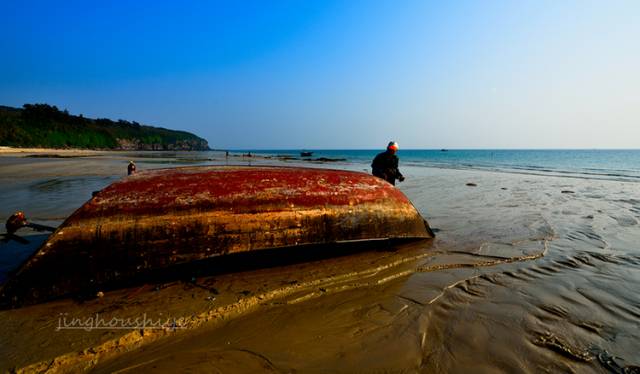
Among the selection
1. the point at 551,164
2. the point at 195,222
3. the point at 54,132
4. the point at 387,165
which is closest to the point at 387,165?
the point at 387,165

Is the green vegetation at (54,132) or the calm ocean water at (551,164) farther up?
the green vegetation at (54,132)

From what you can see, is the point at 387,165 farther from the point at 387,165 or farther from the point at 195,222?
the point at 195,222

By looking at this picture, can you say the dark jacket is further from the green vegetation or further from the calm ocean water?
the green vegetation

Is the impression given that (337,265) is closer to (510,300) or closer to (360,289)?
(360,289)

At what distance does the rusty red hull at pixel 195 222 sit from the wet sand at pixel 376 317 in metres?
0.33

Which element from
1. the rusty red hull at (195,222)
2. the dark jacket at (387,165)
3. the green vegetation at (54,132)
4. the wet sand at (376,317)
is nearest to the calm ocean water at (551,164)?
the dark jacket at (387,165)

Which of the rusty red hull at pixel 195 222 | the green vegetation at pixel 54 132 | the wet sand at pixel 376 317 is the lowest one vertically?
the wet sand at pixel 376 317

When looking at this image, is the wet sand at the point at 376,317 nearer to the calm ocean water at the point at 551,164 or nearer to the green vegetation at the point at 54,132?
the calm ocean water at the point at 551,164

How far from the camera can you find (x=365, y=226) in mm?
4879

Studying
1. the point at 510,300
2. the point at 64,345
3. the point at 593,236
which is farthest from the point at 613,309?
the point at 64,345

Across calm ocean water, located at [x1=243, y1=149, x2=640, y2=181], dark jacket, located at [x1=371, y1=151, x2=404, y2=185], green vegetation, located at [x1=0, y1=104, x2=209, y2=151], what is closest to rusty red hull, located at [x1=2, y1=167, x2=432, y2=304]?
dark jacket, located at [x1=371, y1=151, x2=404, y2=185]

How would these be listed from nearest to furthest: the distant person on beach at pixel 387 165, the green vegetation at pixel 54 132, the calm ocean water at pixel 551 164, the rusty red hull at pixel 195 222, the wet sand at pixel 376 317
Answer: the wet sand at pixel 376 317
the rusty red hull at pixel 195 222
the distant person on beach at pixel 387 165
the calm ocean water at pixel 551 164
the green vegetation at pixel 54 132

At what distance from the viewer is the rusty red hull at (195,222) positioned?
10.9 feet

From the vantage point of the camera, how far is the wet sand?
2.46 metres
